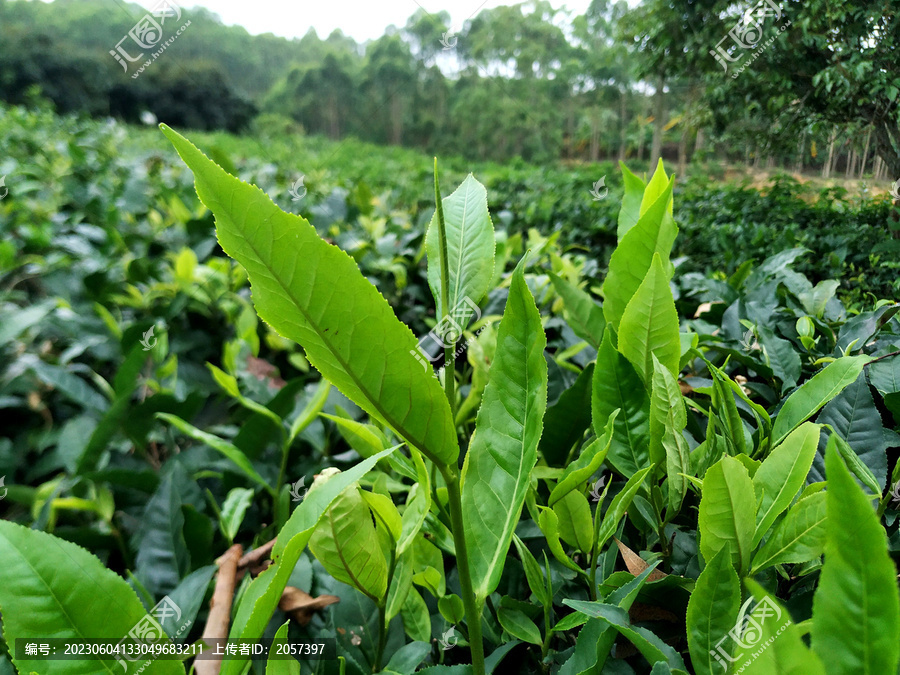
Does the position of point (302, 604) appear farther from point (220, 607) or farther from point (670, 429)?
point (670, 429)

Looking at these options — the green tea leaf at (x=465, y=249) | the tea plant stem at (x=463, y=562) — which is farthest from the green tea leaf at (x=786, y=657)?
the green tea leaf at (x=465, y=249)

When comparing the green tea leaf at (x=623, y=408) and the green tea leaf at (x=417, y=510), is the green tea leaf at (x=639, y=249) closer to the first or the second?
the green tea leaf at (x=623, y=408)

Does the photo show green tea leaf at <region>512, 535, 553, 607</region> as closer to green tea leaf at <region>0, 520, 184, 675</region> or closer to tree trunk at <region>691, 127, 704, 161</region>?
green tea leaf at <region>0, 520, 184, 675</region>

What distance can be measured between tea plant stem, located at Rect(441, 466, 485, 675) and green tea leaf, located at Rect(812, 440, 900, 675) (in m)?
0.24

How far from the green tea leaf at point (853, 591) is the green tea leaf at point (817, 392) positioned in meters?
0.29

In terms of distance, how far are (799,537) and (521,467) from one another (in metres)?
0.25

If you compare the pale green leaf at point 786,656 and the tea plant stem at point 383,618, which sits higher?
the pale green leaf at point 786,656

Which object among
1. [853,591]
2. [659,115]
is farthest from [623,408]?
[659,115]

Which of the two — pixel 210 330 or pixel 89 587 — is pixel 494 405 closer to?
pixel 89 587

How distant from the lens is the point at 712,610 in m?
0.42

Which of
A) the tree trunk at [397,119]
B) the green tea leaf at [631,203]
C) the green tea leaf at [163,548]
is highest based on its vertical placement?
the tree trunk at [397,119]

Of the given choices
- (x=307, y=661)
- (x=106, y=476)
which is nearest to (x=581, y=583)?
(x=307, y=661)

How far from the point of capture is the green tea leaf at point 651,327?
54 cm

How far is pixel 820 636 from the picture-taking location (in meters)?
0.31
